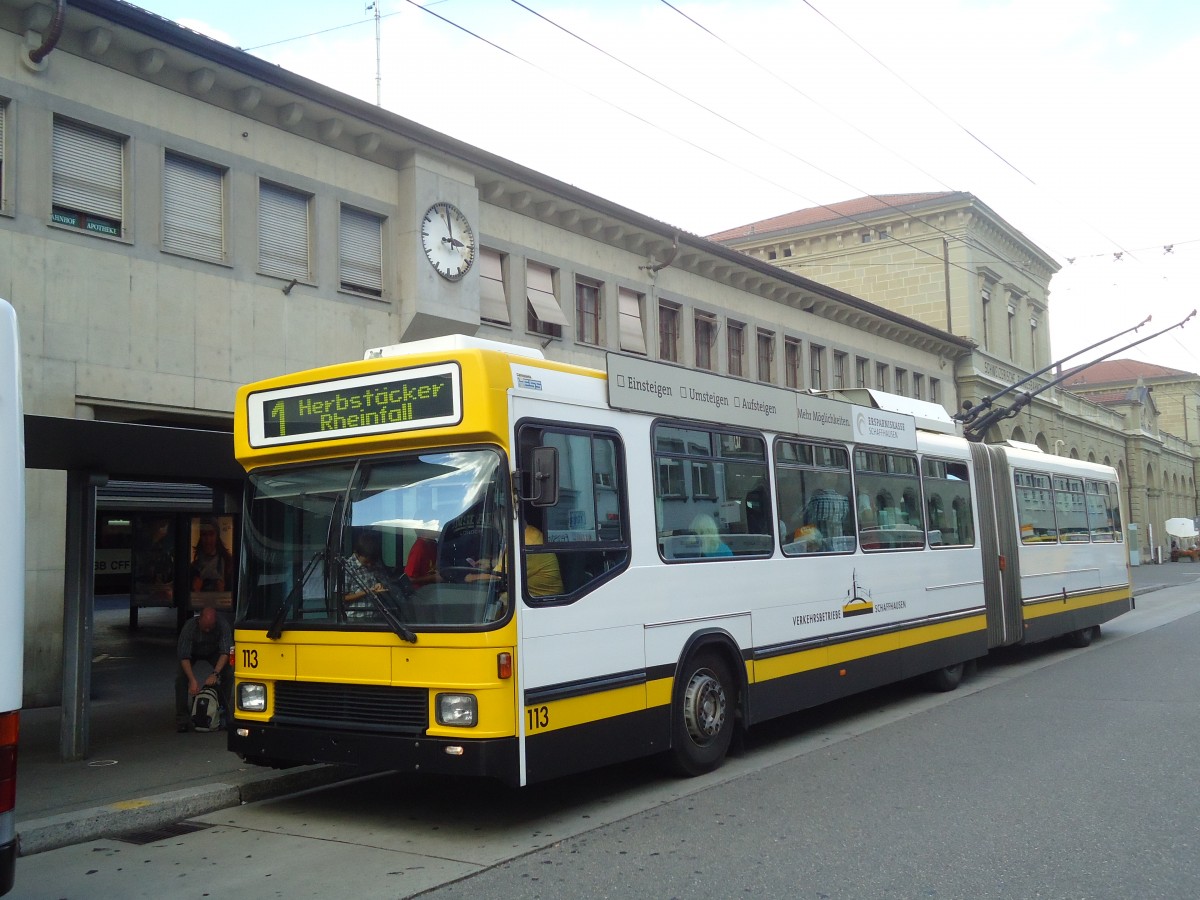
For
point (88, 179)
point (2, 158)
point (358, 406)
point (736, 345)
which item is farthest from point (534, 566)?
point (736, 345)

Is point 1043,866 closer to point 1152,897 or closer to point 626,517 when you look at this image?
point 1152,897

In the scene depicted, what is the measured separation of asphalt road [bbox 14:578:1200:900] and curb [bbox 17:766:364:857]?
12 centimetres

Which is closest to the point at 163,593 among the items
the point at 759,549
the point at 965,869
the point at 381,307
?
the point at 381,307

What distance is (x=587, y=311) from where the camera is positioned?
75.5ft

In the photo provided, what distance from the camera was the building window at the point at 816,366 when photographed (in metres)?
31.5

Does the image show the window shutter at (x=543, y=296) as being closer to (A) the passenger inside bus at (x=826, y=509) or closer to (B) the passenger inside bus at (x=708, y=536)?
(A) the passenger inside bus at (x=826, y=509)

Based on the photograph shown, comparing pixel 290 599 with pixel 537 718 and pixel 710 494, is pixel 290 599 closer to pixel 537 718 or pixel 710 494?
pixel 537 718

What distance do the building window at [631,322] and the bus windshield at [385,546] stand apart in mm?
16278

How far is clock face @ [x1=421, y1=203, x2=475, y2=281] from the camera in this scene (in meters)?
18.6

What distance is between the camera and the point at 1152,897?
5422 millimetres

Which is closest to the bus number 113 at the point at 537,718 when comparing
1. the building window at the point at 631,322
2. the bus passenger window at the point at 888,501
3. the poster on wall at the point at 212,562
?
the bus passenger window at the point at 888,501

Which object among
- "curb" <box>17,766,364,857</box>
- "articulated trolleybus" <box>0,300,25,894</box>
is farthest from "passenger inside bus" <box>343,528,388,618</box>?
"articulated trolleybus" <box>0,300,25,894</box>

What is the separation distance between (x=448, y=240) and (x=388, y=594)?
12.6 meters

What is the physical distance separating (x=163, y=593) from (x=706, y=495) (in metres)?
13.6
